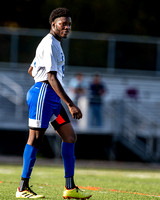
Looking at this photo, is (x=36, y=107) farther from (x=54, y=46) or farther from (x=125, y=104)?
(x=125, y=104)

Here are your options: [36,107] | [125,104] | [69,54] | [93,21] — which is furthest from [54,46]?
[93,21]

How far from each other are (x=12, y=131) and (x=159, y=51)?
21.8 ft

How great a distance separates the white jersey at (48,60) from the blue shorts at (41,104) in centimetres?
13

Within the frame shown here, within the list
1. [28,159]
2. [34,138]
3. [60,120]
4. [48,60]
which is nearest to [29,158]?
[28,159]

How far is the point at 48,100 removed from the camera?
22.7 feet

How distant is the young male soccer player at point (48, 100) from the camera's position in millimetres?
6770

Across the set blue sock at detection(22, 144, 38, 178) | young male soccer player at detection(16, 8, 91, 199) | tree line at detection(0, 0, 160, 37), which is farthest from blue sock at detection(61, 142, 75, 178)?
tree line at detection(0, 0, 160, 37)

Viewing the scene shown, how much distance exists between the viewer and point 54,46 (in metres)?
6.84

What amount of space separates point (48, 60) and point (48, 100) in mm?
501

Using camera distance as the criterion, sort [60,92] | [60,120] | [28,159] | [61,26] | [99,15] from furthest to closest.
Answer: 1. [99,15]
2. [60,120]
3. [61,26]
4. [28,159]
5. [60,92]

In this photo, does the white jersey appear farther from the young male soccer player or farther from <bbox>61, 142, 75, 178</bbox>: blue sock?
<bbox>61, 142, 75, 178</bbox>: blue sock

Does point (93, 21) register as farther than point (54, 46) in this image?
Yes

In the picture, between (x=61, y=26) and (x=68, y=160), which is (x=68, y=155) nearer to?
(x=68, y=160)

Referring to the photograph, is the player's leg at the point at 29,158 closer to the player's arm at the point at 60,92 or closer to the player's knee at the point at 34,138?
the player's knee at the point at 34,138
